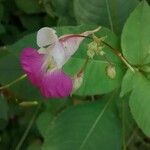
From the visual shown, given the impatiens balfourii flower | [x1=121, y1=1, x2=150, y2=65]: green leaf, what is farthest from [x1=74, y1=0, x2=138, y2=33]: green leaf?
the impatiens balfourii flower

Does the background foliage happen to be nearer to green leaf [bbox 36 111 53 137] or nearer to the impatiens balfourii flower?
green leaf [bbox 36 111 53 137]

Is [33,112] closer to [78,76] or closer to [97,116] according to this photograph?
[97,116]

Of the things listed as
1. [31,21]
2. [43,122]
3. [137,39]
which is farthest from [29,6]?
[137,39]

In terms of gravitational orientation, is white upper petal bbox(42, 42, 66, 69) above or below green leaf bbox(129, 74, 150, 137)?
above

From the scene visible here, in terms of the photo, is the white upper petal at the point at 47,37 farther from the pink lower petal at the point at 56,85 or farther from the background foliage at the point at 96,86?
the background foliage at the point at 96,86

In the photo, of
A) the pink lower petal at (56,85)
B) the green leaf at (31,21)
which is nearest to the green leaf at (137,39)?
the pink lower petal at (56,85)
